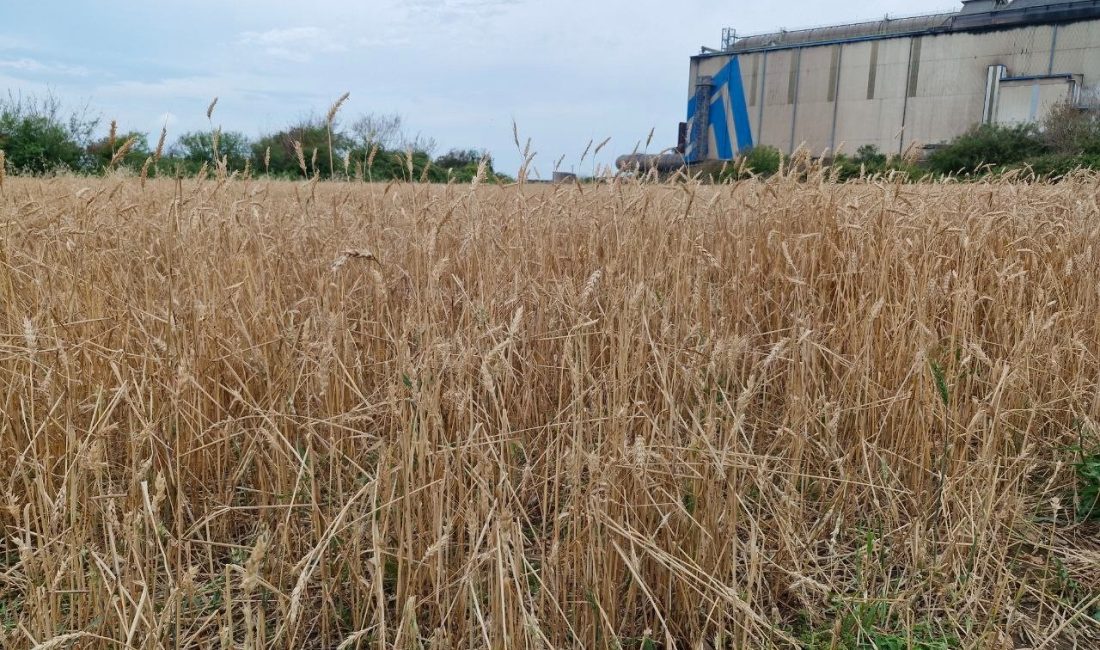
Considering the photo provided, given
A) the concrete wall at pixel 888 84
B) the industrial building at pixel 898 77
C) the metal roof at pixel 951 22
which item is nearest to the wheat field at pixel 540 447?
the industrial building at pixel 898 77

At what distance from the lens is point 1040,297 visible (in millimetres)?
2480

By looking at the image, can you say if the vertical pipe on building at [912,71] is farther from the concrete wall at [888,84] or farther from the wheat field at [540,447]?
the wheat field at [540,447]

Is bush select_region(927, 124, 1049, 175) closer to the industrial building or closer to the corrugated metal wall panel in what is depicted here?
the industrial building

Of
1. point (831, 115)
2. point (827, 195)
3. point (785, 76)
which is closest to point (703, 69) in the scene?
point (785, 76)

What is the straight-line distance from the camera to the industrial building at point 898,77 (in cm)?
3098

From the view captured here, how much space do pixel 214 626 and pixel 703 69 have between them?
156ft

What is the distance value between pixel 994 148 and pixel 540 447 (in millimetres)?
26913

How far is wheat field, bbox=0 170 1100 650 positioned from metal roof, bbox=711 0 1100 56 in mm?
36511

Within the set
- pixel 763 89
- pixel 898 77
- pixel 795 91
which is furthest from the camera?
pixel 763 89

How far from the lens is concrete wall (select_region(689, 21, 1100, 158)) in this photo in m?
31.2

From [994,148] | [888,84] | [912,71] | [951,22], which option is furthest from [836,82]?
[994,148]

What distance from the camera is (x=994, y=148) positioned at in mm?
23625

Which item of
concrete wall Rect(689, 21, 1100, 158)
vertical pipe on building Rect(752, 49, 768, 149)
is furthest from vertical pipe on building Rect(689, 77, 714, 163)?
vertical pipe on building Rect(752, 49, 768, 149)

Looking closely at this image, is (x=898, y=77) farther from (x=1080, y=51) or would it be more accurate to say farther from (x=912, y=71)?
(x=1080, y=51)
